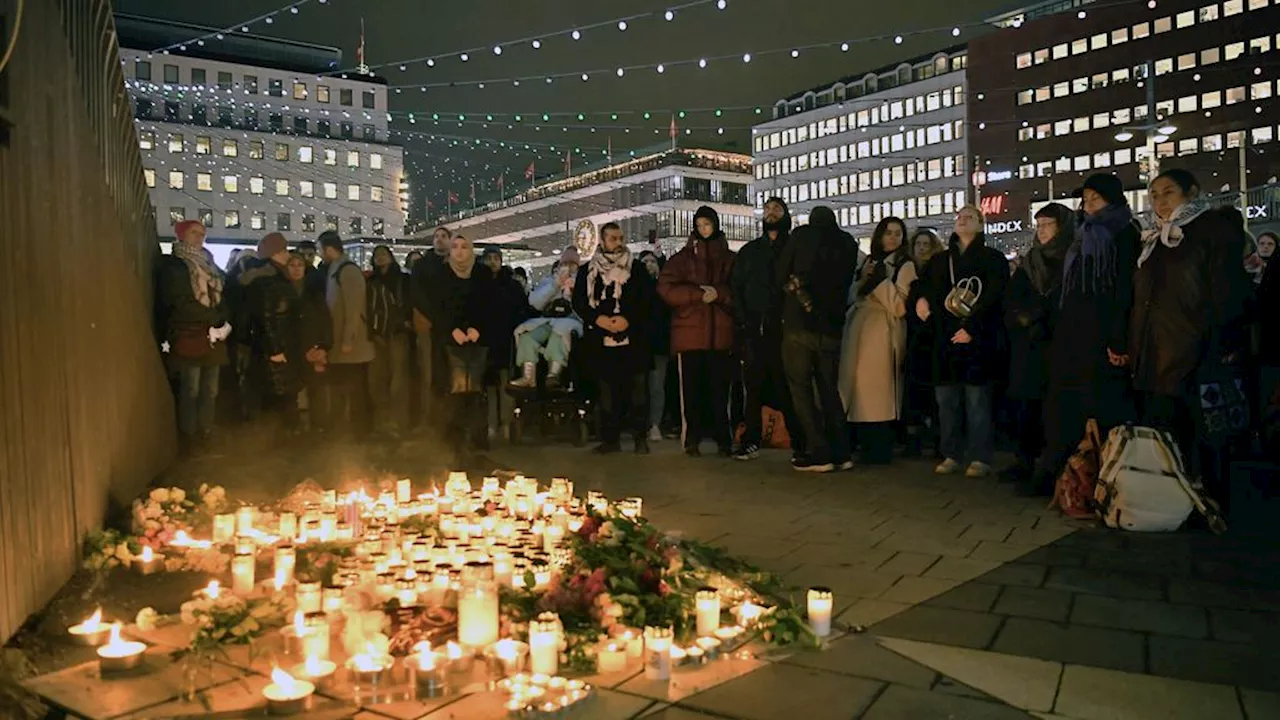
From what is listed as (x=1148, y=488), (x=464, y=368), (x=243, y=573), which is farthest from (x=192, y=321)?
(x=1148, y=488)

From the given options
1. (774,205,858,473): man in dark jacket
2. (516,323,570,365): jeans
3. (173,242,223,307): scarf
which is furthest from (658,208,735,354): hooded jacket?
(173,242,223,307): scarf

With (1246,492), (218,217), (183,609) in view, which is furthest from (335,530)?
(218,217)

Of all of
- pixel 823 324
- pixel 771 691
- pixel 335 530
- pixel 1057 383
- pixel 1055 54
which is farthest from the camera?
pixel 1055 54

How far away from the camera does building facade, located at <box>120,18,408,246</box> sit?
67000 mm

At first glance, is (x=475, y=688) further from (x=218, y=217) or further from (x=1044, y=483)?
(x=218, y=217)


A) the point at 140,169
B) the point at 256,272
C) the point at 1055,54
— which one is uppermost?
the point at 1055,54

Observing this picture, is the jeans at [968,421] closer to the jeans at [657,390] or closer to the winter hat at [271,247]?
the jeans at [657,390]

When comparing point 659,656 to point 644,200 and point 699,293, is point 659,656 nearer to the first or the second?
point 699,293

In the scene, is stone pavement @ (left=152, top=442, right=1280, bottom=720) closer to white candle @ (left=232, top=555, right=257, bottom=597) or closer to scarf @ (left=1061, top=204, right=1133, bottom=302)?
scarf @ (left=1061, top=204, right=1133, bottom=302)

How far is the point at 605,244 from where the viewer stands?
8.57 metres

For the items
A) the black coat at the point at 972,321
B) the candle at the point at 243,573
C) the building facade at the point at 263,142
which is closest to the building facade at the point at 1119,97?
the building facade at the point at 263,142

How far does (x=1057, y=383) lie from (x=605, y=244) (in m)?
3.87

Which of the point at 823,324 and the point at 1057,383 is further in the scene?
the point at 823,324

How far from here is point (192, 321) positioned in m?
7.93
